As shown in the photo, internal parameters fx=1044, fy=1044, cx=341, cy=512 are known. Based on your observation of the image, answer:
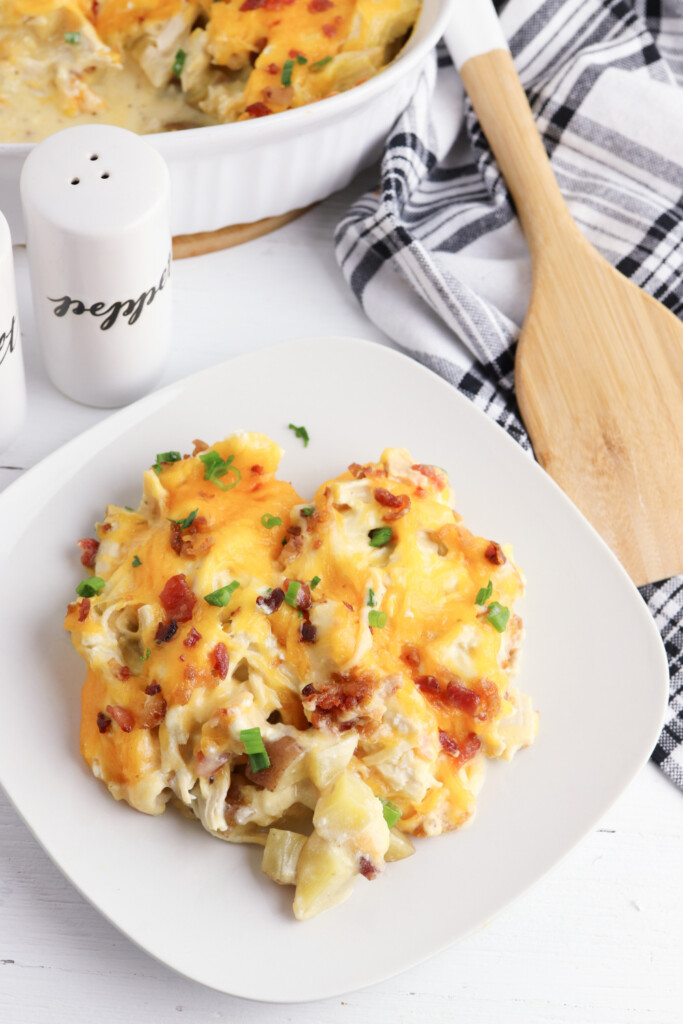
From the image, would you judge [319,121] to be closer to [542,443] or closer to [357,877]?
[542,443]

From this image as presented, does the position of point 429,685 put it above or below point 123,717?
above

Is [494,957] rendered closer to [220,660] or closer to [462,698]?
[462,698]

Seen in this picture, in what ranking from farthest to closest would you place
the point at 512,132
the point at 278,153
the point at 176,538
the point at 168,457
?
the point at 512,132 → the point at 278,153 → the point at 168,457 → the point at 176,538

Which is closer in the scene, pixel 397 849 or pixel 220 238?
pixel 397 849

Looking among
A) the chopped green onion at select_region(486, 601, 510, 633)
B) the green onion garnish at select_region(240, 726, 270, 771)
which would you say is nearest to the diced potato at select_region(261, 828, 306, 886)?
the green onion garnish at select_region(240, 726, 270, 771)

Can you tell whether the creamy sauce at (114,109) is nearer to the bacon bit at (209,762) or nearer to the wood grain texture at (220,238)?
the wood grain texture at (220,238)

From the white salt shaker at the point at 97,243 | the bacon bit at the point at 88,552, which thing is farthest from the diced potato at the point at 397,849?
the white salt shaker at the point at 97,243

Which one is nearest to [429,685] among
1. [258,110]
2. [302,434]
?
[302,434]
